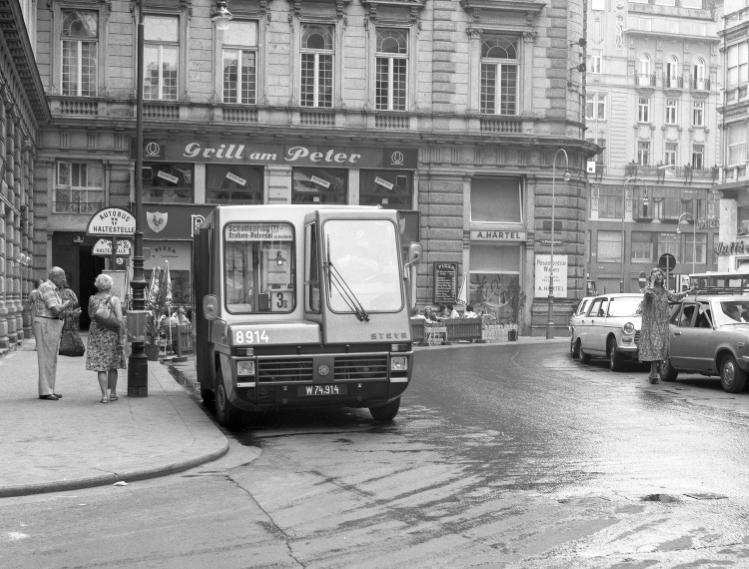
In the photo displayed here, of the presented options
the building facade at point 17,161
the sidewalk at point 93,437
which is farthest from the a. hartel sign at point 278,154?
the sidewalk at point 93,437

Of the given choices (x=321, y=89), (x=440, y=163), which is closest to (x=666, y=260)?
(x=440, y=163)

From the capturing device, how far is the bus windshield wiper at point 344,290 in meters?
13.4

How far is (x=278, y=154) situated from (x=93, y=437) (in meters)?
28.3

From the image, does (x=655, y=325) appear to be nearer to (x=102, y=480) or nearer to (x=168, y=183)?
(x=102, y=480)

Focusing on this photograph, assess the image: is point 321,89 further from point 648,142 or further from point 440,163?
point 648,142

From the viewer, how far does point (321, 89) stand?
40219 mm

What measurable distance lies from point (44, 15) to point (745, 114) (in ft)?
127

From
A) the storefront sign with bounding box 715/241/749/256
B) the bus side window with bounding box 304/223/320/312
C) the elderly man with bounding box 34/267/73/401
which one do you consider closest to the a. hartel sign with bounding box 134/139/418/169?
the elderly man with bounding box 34/267/73/401

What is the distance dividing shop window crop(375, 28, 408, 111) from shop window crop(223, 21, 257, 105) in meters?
4.47

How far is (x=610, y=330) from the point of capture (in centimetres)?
2445

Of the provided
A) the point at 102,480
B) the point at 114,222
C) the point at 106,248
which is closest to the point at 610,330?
the point at 114,222

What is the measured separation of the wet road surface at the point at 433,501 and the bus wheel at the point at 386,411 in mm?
125

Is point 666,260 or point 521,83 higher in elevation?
point 521,83

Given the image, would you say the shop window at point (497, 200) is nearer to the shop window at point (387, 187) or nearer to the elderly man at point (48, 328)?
the shop window at point (387, 187)
